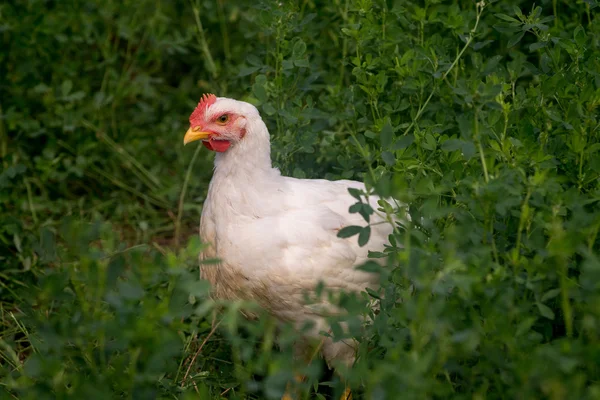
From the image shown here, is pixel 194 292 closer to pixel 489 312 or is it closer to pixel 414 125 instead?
Result: pixel 489 312

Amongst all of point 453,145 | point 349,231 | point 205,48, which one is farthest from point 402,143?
point 205,48

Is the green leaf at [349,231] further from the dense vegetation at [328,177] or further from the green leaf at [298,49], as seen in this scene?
the green leaf at [298,49]

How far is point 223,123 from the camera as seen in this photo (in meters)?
3.35

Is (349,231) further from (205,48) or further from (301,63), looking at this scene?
(205,48)

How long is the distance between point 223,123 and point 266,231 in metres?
0.50

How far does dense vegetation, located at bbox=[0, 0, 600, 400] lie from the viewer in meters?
2.27

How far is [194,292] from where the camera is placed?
2154mm

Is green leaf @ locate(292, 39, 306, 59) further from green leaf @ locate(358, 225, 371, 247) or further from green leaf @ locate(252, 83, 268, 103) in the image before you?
green leaf @ locate(358, 225, 371, 247)

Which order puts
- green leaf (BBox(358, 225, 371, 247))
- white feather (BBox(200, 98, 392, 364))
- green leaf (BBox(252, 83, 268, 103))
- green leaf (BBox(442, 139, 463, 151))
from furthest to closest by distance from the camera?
green leaf (BBox(252, 83, 268, 103)) → white feather (BBox(200, 98, 392, 364)) → green leaf (BBox(442, 139, 463, 151)) → green leaf (BBox(358, 225, 371, 247))

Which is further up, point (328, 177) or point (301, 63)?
point (301, 63)

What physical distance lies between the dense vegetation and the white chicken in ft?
0.88

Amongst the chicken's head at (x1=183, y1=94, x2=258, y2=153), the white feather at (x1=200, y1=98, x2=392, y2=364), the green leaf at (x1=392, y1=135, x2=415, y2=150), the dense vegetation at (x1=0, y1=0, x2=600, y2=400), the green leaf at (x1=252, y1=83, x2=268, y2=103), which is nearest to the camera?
the dense vegetation at (x1=0, y1=0, x2=600, y2=400)

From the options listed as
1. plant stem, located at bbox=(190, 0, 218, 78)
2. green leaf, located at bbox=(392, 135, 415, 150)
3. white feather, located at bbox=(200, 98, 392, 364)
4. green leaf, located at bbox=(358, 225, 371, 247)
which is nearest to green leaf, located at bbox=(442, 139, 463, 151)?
green leaf, located at bbox=(392, 135, 415, 150)

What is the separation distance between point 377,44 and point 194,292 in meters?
2.02
